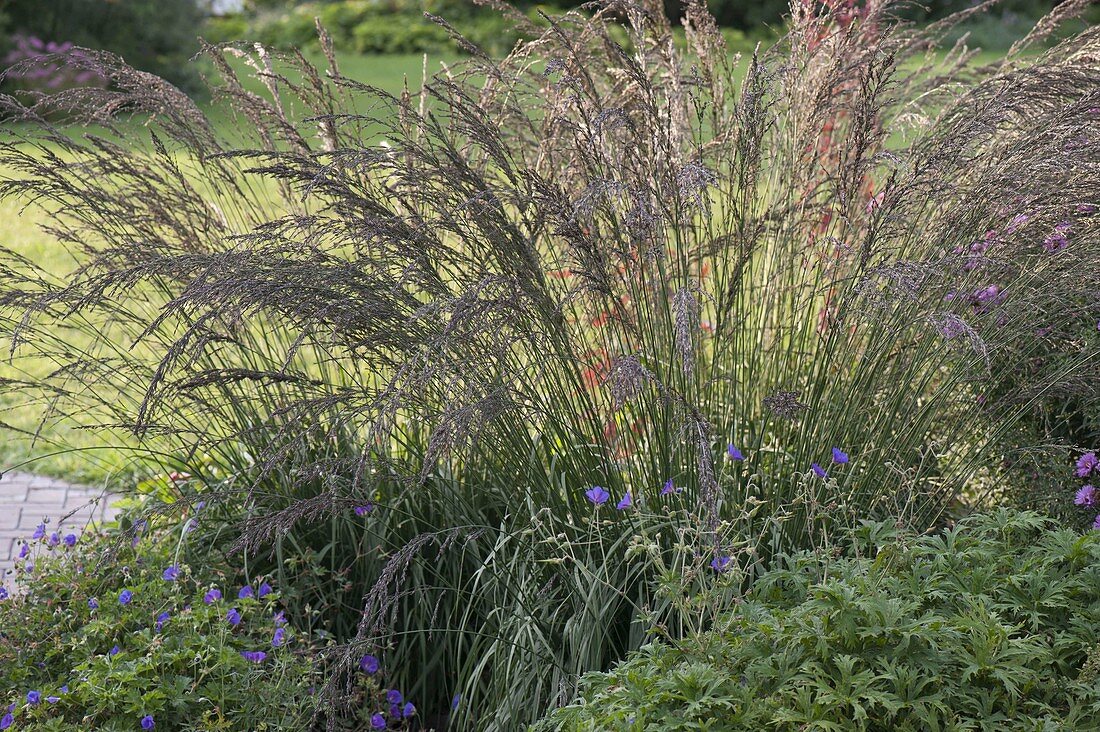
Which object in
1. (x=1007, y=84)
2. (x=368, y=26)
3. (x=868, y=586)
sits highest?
(x=368, y=26)

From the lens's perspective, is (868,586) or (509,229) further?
(509,229)

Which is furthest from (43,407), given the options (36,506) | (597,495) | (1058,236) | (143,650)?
(1058,236)

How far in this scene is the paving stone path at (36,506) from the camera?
189 inches

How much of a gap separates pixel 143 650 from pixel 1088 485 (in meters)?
2.61

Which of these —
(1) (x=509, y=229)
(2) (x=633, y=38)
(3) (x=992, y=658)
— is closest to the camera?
(3) (x=992, y=658)

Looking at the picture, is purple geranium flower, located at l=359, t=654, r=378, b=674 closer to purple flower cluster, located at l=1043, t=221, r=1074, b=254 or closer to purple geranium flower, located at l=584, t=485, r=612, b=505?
purple geranium flower, located at l=584, t=485, r=612, b=505

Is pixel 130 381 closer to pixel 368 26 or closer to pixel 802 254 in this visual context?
pixel 802 254

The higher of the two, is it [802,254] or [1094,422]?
[802,254]

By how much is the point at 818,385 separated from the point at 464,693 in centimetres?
126

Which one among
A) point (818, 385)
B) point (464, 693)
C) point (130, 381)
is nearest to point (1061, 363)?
point (818, 385)

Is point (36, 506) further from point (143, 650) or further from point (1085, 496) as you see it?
point (1085, 496)

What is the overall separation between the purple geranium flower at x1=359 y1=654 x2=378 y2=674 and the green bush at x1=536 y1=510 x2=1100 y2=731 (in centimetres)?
83

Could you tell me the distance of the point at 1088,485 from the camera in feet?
10.7

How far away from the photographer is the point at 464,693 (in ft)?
10.2
